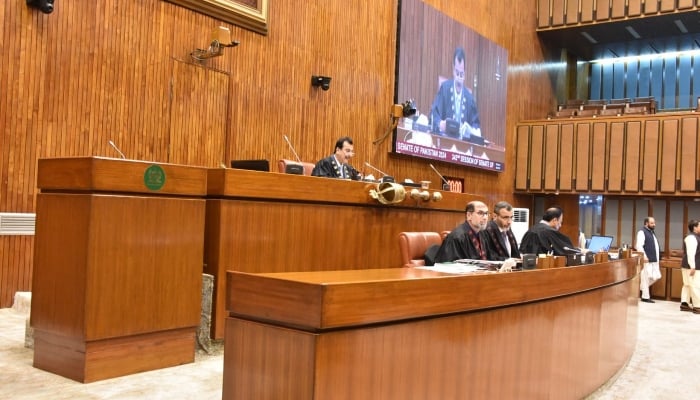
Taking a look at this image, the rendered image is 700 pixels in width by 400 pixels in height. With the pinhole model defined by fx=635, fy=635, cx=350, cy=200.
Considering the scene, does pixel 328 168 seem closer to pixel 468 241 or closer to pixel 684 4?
pixel 468 241

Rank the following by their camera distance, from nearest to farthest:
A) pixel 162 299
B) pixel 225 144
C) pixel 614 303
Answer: pixel 162 299
pixel 614 303
pixel 225 144

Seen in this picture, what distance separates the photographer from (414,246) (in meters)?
5.15

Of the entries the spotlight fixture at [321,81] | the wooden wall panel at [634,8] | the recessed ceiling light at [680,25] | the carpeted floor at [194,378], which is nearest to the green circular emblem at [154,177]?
the carpeted floor at [194,378]

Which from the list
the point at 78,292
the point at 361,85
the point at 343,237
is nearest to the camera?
the point at 78,292

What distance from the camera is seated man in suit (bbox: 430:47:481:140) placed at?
10766 millimetres

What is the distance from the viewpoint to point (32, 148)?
17.9 ft

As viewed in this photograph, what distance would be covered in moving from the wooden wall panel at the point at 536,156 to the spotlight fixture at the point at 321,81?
259 inches

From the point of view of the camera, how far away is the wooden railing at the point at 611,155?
11.8 metres

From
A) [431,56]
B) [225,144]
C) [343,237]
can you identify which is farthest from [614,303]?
[431,56]

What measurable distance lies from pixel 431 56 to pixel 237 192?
23.2 ft

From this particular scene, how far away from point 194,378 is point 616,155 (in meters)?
11.1

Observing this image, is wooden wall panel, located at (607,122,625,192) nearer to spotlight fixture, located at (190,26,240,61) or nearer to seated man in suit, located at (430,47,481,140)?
seated man in suit, located at (430,47,481,140)

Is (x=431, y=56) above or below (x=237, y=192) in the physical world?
above

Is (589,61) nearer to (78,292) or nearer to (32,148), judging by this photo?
(32,148)
